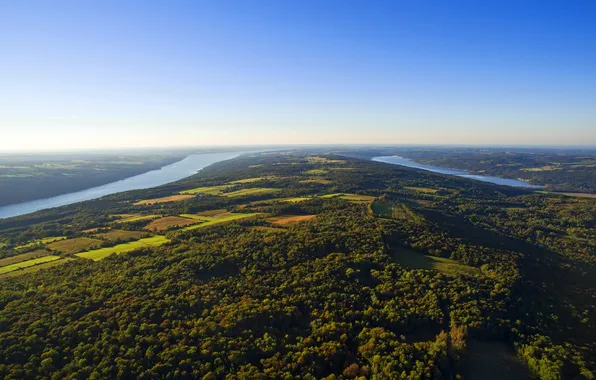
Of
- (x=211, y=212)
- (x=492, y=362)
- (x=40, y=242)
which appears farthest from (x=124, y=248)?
(x=492, y=362)

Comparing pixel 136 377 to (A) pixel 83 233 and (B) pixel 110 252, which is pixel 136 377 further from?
(A) pixel 83 233

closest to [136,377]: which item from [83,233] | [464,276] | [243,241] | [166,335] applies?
[166,335]

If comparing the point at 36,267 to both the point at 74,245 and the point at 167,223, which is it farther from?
the point at 167,223

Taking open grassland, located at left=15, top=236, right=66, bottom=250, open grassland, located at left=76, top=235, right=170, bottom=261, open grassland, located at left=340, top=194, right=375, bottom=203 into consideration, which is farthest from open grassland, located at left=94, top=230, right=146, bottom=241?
open grassland, located at left=340, top=194, right=375, bottom=203

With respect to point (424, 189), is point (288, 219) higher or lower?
higher

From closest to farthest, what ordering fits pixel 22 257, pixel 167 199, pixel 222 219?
pixel 22 257
pixel 222 219
pixel 167 199

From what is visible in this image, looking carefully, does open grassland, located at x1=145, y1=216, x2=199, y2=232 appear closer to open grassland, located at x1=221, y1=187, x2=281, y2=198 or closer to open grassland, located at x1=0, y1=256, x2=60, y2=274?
open grassland, located at x1=0, y1=256, x2=60, y2=274

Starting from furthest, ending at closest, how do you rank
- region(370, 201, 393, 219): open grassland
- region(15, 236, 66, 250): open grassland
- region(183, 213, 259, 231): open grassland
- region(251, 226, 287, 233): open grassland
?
region(370, 201, 393, 219): open grassland, region(183, 213, 259, 231): open grassland, region(251, 226, 287, 233): open grassland, region(15, 236, 66, 250): open grassland
